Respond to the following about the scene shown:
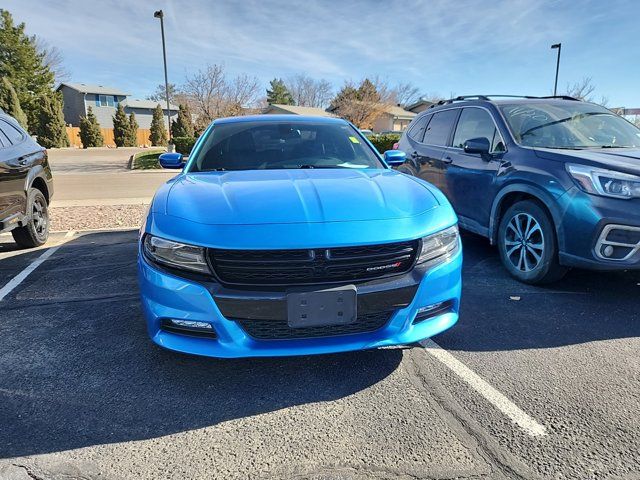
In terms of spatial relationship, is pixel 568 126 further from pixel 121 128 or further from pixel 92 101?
pixel 92 101

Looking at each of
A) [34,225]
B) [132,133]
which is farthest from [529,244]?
[132,133]

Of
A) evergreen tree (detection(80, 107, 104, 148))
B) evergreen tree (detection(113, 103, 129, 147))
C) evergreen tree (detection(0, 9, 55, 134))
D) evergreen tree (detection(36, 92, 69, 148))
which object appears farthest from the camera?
evergreen tree (detection(0, 9, 55, 134))

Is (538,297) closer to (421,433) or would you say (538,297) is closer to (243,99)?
(421,433)

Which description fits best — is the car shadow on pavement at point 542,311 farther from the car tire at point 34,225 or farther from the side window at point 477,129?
the car tire at point 34,225

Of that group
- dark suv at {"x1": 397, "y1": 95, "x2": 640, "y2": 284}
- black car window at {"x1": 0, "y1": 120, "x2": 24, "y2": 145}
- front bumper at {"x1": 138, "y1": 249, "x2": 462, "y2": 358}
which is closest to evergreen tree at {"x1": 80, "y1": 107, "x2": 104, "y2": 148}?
black car window at {"x1": 0, "y1": 120, "x2": 24, "y2": 145}

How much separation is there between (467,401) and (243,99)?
35161 mm

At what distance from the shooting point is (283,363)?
2855 mm

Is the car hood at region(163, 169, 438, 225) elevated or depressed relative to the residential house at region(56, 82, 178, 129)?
depressed

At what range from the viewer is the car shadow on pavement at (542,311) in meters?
3.20

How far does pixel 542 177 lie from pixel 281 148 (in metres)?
2.33

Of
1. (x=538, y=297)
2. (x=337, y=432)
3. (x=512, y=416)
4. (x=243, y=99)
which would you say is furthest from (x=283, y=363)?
(x=243, y=99)

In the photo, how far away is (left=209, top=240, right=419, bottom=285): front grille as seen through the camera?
2.29 metres

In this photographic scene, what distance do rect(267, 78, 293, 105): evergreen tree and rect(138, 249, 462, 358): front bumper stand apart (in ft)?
281

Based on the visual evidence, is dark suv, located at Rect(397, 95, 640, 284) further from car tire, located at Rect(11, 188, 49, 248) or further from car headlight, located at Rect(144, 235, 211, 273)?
car tire, located at Rect(11, 188, 49, 248)
